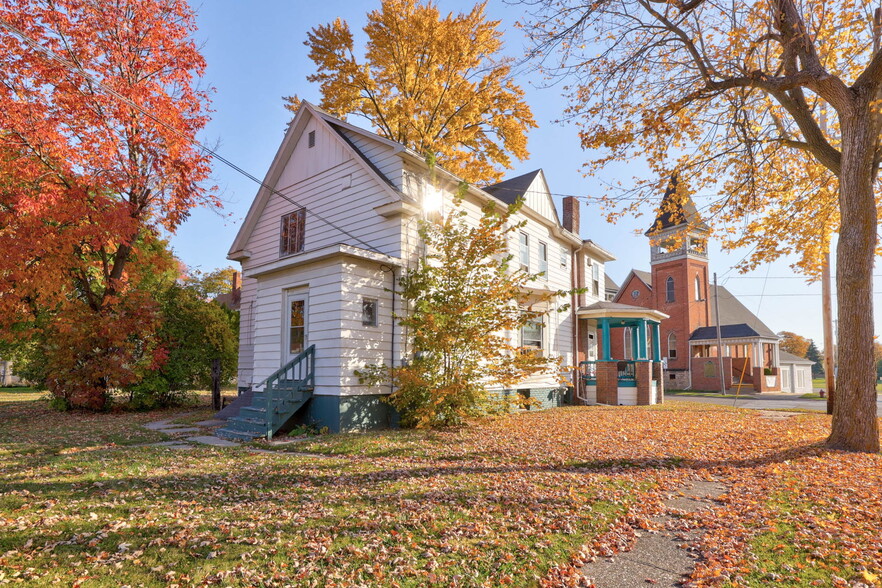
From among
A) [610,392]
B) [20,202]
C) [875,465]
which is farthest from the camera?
[610,392]

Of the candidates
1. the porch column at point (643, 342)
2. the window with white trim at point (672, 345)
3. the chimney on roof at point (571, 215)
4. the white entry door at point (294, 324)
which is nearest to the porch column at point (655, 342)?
the porch column at point (643, 342)

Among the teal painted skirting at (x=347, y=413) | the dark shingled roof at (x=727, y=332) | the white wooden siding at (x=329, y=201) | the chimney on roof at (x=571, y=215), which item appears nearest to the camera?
the teal painted skirting at (x=347, y=413)

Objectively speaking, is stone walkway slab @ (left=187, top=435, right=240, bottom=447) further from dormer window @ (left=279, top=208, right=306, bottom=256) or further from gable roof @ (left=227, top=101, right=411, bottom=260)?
dormer window @ (left=279, top=208, right=306, bottom=256)

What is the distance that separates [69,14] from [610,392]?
810 inches

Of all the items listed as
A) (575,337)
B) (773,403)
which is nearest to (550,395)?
(575,337)

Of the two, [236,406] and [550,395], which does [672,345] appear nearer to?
[550,395]

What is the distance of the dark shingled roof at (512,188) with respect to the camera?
17.1 metres

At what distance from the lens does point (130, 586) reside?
3.39 metres

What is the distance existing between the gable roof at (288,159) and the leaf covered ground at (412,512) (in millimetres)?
6257

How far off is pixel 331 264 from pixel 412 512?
22.9ft

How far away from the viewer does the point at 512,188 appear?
1777cm

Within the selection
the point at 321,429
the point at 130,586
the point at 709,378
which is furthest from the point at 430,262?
the point at 709,378

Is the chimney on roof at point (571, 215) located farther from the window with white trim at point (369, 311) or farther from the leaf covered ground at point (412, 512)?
the leaf covered ground at point (412, 512)

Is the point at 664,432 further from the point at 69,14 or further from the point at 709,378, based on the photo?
the point at 709,378
